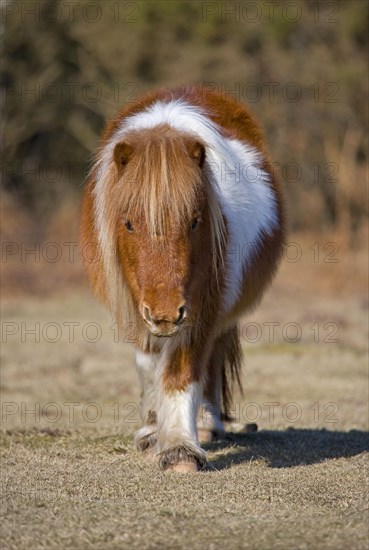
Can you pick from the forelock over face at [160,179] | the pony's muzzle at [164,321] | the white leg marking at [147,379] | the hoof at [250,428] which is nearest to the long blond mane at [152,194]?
the forelock over face at [160,179]

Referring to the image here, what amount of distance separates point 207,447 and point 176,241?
6.60ft

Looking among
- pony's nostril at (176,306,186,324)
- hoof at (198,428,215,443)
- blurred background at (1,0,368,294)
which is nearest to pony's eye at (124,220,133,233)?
pony's nostril at (176,306,186,324)

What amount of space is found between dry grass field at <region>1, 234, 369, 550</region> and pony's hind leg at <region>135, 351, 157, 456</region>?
13 centimetres

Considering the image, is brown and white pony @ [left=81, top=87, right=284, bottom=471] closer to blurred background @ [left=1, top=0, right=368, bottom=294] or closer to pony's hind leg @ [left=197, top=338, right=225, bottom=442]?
pony's hind leg @ [left=197, top=338, right=225, bottom=442]

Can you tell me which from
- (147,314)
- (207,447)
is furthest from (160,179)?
(207,447)

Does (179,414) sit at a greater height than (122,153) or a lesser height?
lesser

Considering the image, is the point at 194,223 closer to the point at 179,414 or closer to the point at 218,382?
the point at 179,414

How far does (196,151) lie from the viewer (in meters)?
5.54

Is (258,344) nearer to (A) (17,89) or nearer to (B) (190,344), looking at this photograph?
(B) (190,344)

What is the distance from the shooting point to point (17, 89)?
93.0 feet

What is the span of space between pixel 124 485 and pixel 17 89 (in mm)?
24373

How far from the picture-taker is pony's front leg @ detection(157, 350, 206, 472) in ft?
18.5

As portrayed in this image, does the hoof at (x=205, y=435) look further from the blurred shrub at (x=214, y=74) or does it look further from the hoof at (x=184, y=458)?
the blurred shrub at (x=214, y=74)

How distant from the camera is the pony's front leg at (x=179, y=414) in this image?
223 inches
